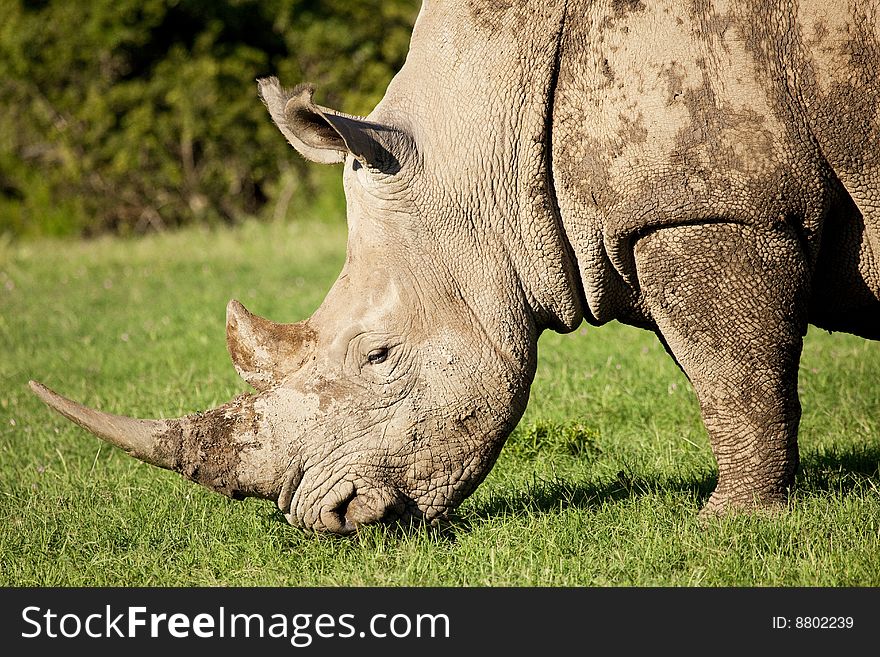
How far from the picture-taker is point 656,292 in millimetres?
4316

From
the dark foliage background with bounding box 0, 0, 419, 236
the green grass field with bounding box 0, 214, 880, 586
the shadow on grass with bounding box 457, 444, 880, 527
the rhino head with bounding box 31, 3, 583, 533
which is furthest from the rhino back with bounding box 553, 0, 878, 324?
the dark foliage background with bounding box 0, 0, 419, 236

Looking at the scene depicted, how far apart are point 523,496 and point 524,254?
1.25m

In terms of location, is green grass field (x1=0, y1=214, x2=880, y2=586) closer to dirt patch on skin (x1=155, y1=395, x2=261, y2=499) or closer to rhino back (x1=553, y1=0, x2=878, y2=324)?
dirt patch on skin (x1=155, y1=395, x2=261, y2=499)

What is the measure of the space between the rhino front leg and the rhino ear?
101cm

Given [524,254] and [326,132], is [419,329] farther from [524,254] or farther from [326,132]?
[326,132]

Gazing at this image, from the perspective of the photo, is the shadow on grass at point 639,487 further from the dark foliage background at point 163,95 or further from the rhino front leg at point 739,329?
the dark foliage background at point 163,95

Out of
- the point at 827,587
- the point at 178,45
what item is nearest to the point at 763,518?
the point at 827,587

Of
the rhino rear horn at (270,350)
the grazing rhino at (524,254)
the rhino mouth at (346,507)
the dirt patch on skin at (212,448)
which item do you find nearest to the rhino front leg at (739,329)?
the grazing rhino at (524,254)

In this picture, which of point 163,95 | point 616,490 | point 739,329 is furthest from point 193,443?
point 163,95

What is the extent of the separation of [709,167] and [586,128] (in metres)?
0.47

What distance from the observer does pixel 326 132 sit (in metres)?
4.45

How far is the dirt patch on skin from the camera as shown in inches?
176

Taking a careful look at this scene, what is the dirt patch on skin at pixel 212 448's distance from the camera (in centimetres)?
446
